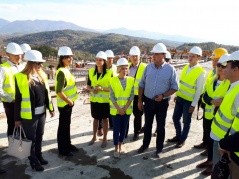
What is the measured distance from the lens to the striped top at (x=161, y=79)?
4180 mm

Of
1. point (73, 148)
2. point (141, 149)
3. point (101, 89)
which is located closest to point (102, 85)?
point (101, 89)

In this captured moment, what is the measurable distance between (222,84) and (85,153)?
277 cm

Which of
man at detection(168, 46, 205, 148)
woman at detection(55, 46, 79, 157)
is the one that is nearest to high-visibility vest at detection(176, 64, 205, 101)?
man at detection(168, 46, 205, 148)

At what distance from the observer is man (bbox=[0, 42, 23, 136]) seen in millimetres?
4180

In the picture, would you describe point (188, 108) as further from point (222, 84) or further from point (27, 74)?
point (27, 74)

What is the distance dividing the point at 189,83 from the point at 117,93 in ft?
4.74

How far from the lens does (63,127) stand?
428cm

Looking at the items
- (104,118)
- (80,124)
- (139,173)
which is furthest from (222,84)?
(80,124)

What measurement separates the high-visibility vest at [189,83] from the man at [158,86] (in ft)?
1.39

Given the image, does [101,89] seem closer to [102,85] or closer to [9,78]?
[102,85]

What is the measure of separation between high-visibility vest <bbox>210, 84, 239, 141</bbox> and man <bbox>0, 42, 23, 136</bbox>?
3.49m

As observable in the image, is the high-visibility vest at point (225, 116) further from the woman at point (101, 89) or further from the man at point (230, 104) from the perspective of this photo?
the woman at point (101, 89)

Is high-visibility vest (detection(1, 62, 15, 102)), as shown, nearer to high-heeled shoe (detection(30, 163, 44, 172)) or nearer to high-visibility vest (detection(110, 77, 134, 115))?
high-heeled shoe (detection(30, 163, 44, 172))

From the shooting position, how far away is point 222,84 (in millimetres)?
3562
